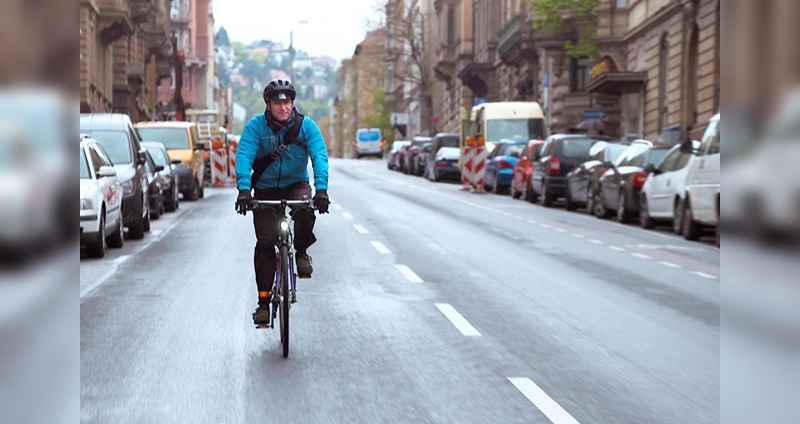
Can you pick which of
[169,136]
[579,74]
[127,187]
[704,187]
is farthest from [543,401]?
[579,74]

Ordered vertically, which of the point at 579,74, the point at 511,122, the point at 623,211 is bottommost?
the point at 623,211

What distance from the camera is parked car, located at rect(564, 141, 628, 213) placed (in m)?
Result: 29.5

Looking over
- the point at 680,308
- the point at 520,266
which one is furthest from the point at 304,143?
the point at 520,266

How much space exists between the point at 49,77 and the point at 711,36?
118 ft

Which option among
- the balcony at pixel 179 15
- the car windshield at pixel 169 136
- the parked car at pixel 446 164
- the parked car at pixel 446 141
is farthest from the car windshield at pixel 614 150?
the balcony at pixel 179 15

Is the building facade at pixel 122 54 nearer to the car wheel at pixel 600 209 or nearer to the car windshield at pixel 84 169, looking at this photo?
the car wheel at pixel 600 209

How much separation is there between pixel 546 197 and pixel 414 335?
929 inches

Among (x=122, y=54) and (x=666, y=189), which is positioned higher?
(x=122, y=54)

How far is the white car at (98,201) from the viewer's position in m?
16.8

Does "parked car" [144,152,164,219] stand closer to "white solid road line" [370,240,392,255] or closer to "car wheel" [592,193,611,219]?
"white solid road line" [370,240,392,255]

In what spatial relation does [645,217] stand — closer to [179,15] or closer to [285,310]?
[285,310]

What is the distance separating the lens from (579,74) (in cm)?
5900

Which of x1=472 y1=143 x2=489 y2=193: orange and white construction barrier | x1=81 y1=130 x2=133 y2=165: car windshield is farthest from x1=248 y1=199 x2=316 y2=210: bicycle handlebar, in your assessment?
x1=472 y1=143 x2=489 y2=193: orange and white construction barrier

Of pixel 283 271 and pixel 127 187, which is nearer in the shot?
pixel 283 271
